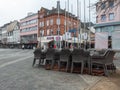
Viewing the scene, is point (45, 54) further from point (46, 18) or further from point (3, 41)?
point (3, 41)

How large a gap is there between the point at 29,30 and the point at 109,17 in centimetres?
3932

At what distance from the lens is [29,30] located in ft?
206

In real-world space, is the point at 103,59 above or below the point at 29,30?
below

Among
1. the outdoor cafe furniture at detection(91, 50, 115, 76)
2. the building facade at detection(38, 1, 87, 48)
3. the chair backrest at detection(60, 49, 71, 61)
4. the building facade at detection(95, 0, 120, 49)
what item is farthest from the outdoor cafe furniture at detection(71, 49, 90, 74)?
the building facade at detection(38, 1, 87, 48)

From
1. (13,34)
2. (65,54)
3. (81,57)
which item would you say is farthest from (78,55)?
(13,34)

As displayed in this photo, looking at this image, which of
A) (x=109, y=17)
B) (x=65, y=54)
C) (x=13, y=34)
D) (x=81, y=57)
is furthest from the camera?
(x=13, y=34)

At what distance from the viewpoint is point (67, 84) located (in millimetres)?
6027

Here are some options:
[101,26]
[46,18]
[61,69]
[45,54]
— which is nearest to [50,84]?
[61,69]

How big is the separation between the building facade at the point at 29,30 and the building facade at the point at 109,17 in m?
30.6

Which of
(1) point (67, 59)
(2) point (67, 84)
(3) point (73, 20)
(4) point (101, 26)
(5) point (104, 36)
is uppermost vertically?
(3) point (73, 20)

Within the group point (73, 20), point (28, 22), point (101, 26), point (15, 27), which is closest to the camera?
point (101, 26)

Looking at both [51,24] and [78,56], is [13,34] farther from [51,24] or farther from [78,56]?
[78,56]

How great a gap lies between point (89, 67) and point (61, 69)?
1.60m

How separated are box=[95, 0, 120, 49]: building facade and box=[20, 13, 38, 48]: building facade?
100ft
